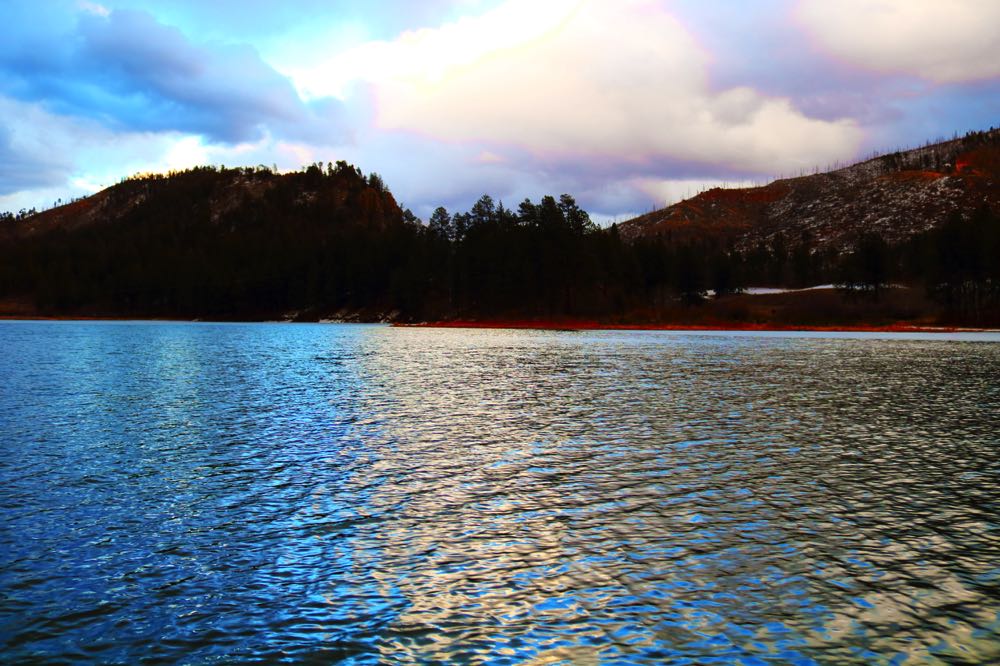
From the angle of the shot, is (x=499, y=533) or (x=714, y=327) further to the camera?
(x=714, y=327)

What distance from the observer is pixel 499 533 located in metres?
15.1

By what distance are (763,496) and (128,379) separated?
4358 cm

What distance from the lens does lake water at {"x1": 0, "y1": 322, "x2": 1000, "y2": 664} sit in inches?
399

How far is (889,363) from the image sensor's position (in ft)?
202

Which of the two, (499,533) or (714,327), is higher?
(714,327)

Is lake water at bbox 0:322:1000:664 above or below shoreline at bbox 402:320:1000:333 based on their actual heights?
below

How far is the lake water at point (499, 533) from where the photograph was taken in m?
10.1

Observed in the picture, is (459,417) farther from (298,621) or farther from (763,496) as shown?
(298,621)

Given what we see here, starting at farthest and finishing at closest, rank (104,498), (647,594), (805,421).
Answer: (805,421), (104,498), (647,594)

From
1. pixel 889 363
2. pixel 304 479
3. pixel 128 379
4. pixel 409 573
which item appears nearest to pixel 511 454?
pixel 304 479

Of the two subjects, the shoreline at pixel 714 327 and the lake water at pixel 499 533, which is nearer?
the lake water at pixel 499 533

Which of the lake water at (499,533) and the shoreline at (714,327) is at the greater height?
the shoreline at (714,327)

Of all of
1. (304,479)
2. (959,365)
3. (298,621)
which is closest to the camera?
(298,621)

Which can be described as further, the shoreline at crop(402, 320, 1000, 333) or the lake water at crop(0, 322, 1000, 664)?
the shoreline at crop(402, 320, 1000, 333)
